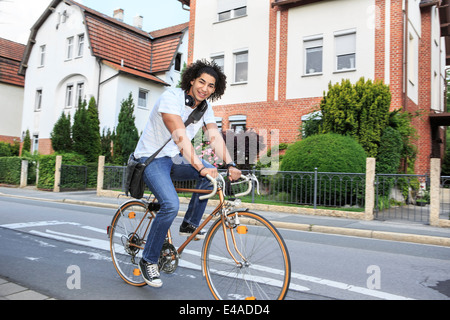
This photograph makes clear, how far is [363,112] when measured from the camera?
12047 millimetres

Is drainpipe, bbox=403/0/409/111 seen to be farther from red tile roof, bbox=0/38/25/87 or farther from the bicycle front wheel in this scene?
red tile roof, bbox=0/38/25/87

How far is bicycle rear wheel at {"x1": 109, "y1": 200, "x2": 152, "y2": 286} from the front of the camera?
3600 mm

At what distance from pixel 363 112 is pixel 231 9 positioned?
9.83 meters

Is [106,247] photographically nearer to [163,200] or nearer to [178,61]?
[163,200]

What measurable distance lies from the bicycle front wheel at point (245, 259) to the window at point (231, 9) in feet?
56.4

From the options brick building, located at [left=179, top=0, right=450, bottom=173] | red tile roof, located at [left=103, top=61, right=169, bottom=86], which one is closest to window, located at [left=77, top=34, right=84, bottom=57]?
red tile roof, located at [left=103, top=61, right=169, bottom=86]

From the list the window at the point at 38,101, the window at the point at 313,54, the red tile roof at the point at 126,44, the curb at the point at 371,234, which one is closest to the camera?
the curb at the point at 371,234

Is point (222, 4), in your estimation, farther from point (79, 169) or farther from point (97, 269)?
point (97, 269)

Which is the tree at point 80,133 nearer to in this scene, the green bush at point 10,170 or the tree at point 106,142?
the tree at point 106,142

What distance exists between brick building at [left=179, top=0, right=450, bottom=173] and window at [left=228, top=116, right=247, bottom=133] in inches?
2.0

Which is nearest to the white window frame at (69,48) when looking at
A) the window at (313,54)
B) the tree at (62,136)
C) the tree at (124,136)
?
the tree at (124,136)

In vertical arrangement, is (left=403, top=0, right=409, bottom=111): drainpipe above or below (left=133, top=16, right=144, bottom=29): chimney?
below

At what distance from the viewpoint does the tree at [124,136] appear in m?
21.5
